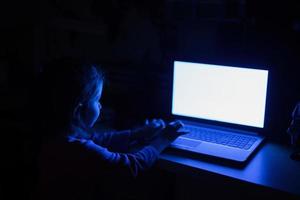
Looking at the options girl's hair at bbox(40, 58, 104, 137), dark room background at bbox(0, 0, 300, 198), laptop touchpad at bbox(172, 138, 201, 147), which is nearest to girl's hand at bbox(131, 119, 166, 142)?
laptop touchpad at bbox(172, 138, 201, 147)

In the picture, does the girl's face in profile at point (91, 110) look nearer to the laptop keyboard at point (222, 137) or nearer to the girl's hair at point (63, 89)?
the girl's hair at point (63, 89)

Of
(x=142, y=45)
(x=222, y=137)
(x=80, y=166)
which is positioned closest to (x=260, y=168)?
(x=222, y=137)

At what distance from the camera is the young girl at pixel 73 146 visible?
127cm

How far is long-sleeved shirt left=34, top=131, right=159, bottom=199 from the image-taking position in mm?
1264

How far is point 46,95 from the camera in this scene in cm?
128

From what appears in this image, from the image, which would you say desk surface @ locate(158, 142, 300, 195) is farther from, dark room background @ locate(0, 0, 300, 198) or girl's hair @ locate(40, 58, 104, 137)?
girl's hair @ locate(40, 58, 104, 137)

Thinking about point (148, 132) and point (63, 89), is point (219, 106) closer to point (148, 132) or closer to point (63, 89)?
point (148, 132)

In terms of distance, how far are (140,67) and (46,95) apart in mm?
778

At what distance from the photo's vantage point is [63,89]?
127 cm

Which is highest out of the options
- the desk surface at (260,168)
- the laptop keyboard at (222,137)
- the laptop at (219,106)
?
the laptop at (219,106)

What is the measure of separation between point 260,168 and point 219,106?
15.0 inches

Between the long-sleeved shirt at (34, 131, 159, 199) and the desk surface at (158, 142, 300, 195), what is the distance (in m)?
0.09

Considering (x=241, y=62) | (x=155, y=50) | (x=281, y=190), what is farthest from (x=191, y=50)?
(x=281, y=190)

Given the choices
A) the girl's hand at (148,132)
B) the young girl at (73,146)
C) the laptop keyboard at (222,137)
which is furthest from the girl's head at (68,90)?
the laptop keyboard at (222,137)
